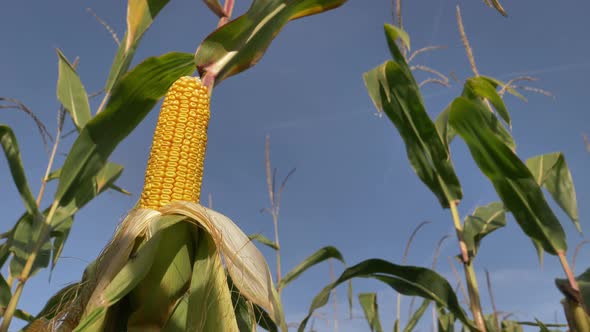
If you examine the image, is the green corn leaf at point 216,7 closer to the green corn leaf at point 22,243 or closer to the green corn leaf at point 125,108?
the green corn leaf at point 125,108

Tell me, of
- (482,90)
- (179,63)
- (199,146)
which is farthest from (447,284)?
(179,63)

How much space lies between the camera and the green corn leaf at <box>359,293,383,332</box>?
3.34 m

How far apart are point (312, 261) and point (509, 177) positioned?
1.33 metres

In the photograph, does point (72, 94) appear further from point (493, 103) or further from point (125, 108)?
point (493, 103)

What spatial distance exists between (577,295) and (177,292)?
1684 millimetres

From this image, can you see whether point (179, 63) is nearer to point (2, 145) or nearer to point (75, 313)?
point (75, 313)

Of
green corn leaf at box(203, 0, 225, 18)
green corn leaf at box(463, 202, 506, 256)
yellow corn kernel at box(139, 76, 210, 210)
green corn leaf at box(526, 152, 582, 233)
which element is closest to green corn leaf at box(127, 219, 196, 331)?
yellow corn kernel at box(139, 76, 210, 210)

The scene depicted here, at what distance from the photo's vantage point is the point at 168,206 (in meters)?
1.57

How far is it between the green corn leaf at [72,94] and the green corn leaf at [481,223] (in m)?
2.64

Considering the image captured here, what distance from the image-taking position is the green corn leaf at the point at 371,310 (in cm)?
334

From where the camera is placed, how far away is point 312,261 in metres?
2.96

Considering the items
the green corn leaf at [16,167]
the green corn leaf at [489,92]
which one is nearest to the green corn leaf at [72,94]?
the green corn leaf at [16,167]

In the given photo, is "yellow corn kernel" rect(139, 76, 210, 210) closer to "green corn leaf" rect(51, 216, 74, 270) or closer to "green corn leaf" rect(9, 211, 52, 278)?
"green corn leaf" rect(9, 211, 52, 278)

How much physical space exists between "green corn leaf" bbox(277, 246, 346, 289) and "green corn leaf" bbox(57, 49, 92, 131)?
1800mm
